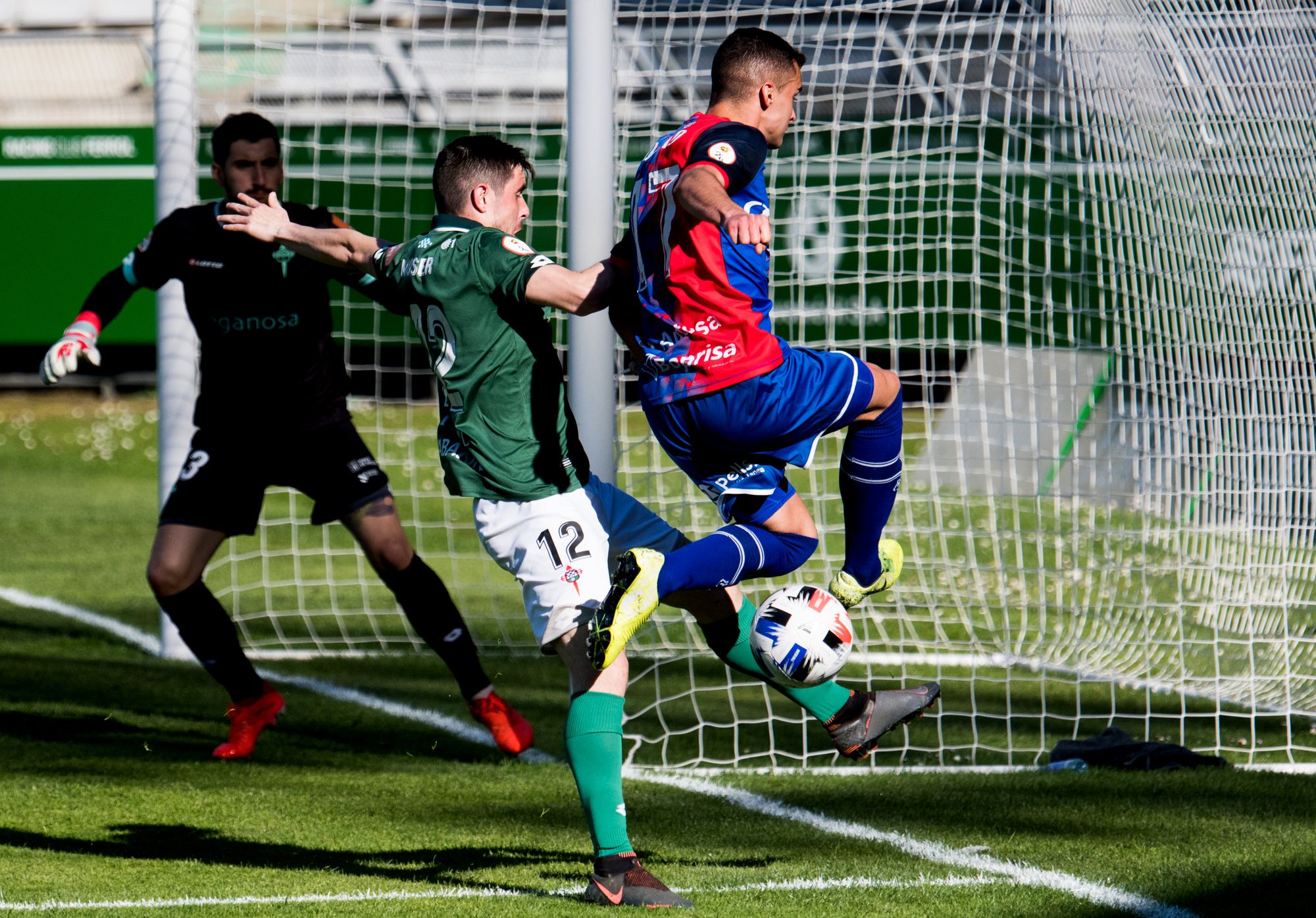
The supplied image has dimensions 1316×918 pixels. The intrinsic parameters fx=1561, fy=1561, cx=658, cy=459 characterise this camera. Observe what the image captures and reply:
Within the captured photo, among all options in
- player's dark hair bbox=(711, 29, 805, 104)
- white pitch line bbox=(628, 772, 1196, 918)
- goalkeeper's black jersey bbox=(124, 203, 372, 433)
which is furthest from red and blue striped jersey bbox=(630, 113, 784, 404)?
goalkeeper's black jersey bbox=(124, 203, 372, 433)

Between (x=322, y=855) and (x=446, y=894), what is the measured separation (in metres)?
0.61

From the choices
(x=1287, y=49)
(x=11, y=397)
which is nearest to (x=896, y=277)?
(x=1287, y=49)

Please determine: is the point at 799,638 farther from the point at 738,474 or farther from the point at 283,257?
the point at 283,257

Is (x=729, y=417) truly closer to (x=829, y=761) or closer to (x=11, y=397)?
(x=829, y=761)

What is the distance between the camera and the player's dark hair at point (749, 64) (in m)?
4.29

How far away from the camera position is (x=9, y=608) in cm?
929

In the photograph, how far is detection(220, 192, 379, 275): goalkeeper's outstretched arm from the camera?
Result: 450 centimetres

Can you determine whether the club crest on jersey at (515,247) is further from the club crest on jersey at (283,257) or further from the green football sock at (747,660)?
the club crest on jersey at (283,257)

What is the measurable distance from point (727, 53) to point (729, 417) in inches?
40.0

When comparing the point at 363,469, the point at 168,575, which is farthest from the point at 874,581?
the point at 168,575

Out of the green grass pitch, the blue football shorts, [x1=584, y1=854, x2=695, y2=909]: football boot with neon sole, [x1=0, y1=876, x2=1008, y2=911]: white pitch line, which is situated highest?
the blue football shorts

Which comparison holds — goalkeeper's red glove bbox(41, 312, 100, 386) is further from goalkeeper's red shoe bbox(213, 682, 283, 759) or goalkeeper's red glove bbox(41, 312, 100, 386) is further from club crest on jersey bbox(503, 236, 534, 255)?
club crest on jersey bbox(503, 236, 534, 255)

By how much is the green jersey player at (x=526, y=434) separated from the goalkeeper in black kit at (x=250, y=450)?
162 cm

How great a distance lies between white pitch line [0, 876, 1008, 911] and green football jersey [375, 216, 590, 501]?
3.53 ft
